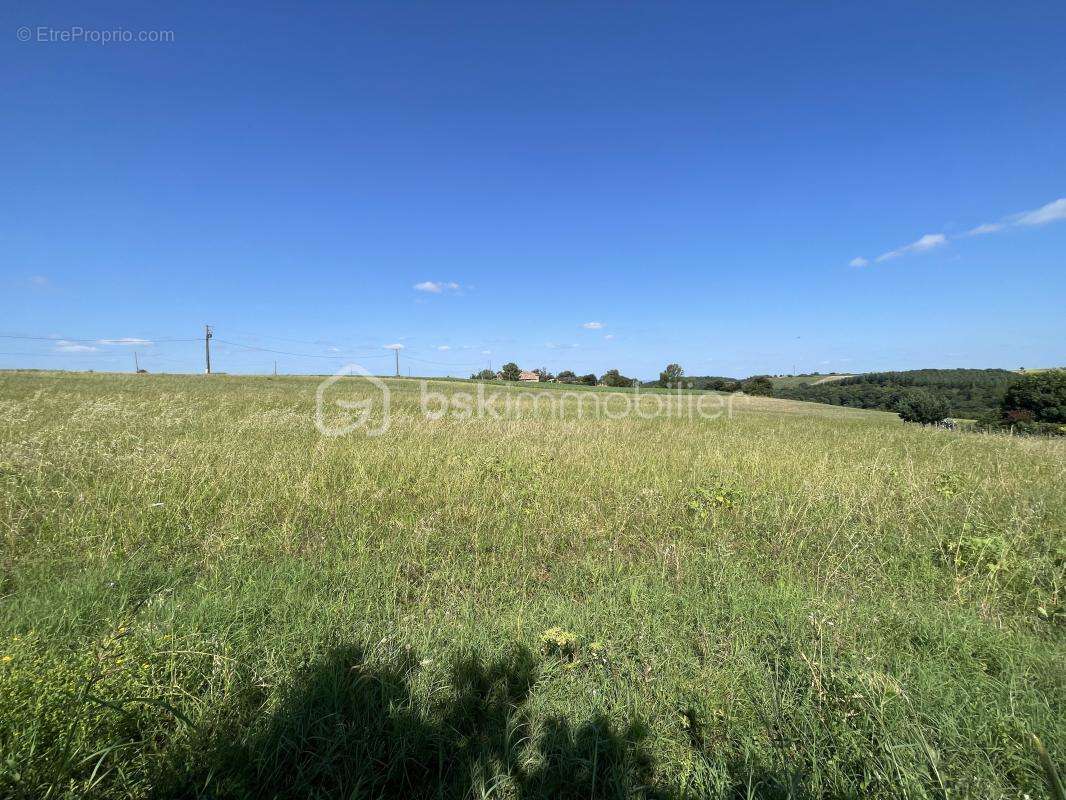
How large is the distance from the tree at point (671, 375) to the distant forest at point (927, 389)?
1856cm

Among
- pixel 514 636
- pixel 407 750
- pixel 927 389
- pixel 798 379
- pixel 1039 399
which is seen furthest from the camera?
pixel 798 379

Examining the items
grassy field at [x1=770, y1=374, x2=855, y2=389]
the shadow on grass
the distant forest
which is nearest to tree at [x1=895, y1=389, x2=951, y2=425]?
the distant forest

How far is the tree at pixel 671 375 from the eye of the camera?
7662cm

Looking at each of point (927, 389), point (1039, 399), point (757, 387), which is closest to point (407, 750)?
point (1039, 399)

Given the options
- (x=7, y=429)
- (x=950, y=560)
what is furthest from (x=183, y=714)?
(x=7, y=429)

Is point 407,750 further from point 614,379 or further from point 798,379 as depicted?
point 798,379

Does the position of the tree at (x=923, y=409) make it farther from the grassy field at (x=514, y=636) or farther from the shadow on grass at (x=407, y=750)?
the shadow on grass at (x=407, y=750)

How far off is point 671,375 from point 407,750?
90.4 metres

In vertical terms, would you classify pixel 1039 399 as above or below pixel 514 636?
above

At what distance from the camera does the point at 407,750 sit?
1932 millimetres

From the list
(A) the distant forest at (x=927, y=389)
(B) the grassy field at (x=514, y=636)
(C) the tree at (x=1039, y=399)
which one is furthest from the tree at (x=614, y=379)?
(B) the grassy field at (x=514, y=636)

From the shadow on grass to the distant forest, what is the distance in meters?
55.7

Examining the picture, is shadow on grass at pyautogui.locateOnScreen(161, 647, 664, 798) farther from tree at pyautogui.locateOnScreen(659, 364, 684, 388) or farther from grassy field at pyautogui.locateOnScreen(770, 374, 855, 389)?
grassy field at pyautogui.locateOnScreen(770, 374, 855, 389)

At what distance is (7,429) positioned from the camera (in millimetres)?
8078
